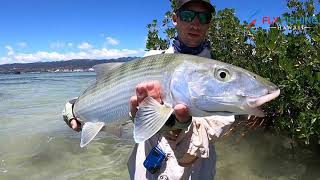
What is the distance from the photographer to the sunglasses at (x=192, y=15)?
3441 mm

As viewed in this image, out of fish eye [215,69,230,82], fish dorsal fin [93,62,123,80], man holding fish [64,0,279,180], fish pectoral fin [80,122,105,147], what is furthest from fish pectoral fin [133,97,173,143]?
fish dorsal fin [93,62,123,80]

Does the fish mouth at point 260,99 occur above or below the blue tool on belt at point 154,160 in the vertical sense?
above

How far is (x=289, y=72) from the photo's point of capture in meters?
6.92

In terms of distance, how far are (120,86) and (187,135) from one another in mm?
599

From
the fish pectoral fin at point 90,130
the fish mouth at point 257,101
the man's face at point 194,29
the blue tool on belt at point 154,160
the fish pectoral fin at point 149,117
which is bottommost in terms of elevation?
the blue tool on belt at point 154,160

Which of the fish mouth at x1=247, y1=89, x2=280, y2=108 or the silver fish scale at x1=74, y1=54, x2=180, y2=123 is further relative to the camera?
the silver fish scale at x1=74, y1=54, x2=180, y2=123

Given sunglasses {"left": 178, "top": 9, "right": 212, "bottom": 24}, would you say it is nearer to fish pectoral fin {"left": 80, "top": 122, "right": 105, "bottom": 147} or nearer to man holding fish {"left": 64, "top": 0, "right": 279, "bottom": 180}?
man holding fish {"left": 64, "top": 0, "right": 279, "bottom": 180}

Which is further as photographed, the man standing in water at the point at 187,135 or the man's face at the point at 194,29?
the man's face at the point at 194,29

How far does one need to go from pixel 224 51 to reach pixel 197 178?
8.42m

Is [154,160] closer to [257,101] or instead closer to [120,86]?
[120,86]

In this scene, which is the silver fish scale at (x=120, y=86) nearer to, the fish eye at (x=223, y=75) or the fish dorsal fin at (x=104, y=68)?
the fish dorsal fin at (x=104, y=68)

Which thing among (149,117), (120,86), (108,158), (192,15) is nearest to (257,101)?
(149,117)

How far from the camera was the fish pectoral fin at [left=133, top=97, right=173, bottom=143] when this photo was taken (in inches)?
108

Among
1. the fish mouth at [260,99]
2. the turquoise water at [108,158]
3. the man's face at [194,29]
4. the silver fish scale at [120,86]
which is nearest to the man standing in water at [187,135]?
the man's face at [194,29]
